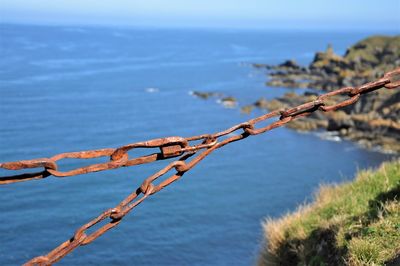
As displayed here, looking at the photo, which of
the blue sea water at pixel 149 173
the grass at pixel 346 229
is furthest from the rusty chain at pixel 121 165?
the blue sea water at pixel 149 173

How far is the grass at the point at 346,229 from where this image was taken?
552cm

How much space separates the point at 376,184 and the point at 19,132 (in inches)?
1335

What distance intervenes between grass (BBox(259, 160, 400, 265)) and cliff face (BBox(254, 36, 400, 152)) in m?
2.66

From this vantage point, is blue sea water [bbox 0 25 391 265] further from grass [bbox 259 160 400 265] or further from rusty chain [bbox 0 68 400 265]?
rusty chain [bbox 0 68 400 265]

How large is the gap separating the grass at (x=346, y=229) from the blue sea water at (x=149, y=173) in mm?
2601

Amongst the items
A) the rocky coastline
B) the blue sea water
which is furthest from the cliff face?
the blue sea water

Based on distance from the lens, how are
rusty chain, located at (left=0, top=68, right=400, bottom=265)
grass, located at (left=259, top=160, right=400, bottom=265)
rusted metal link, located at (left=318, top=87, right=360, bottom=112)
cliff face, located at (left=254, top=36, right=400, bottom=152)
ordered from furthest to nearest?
1. cliff face, located at (left=254, top=36, right=400, bottom=152)
2. grass, located at (left=259, top=160, right=400, bottom=265)
3. rusted metal link, located at (left=318, top=87, right=360, bottom=112)
4. rusty chain, located at (left=0, top=68, right=400, bottom=265)

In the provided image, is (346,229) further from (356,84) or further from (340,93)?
(356,84)

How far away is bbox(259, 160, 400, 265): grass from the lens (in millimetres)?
5520

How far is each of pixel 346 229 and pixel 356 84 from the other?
57.8m

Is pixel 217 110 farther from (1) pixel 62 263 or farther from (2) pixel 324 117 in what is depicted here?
(1) pixel 62 263

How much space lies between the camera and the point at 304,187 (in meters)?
30.4

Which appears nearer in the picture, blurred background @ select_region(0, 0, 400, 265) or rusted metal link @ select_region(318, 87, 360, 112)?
rusted metal link @ select_region(318, 87, 360, 112)

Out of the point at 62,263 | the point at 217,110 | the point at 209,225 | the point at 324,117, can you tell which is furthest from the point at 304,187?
the point at 217,110
